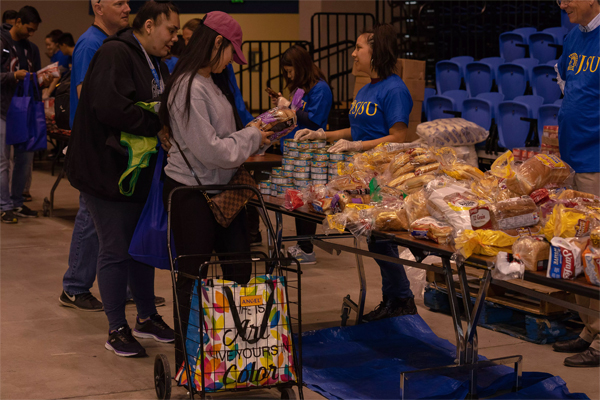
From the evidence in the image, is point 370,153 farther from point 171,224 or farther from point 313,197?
point 171,224

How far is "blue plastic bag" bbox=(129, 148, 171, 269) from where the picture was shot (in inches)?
123

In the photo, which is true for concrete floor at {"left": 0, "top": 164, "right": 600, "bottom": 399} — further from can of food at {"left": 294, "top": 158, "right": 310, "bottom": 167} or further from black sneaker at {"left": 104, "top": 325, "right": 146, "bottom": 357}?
can of food at {"left": 294, "top": 158, "right": 310, "bottom": 167}

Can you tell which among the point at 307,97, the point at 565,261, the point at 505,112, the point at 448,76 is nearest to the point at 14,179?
the point at 307,97

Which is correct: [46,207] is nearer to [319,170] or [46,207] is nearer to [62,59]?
[62,59]

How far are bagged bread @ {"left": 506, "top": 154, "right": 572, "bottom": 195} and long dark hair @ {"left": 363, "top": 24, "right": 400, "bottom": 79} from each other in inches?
55.5

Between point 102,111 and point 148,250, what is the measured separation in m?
0.66

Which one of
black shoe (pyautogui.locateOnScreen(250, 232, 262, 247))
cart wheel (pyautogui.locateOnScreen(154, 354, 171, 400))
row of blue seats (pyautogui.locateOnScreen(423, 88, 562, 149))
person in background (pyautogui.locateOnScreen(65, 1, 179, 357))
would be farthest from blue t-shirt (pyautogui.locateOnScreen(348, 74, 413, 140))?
row of blue seats (pyautogui.locateOnScreen(423, 88, 562, 149))

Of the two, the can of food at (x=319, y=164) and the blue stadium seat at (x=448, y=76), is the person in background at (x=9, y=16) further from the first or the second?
the can of food at (x=319, y=164)

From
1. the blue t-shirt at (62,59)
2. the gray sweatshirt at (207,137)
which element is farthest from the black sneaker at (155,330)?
the blue t-shirt at (62,59)

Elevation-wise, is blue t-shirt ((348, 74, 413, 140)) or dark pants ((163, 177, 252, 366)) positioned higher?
blue t-shirt ((348, 74, 413, 140))

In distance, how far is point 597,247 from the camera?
2205mm

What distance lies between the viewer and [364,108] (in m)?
4.09

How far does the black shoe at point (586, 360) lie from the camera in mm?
3363

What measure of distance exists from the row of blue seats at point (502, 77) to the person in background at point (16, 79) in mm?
4721
